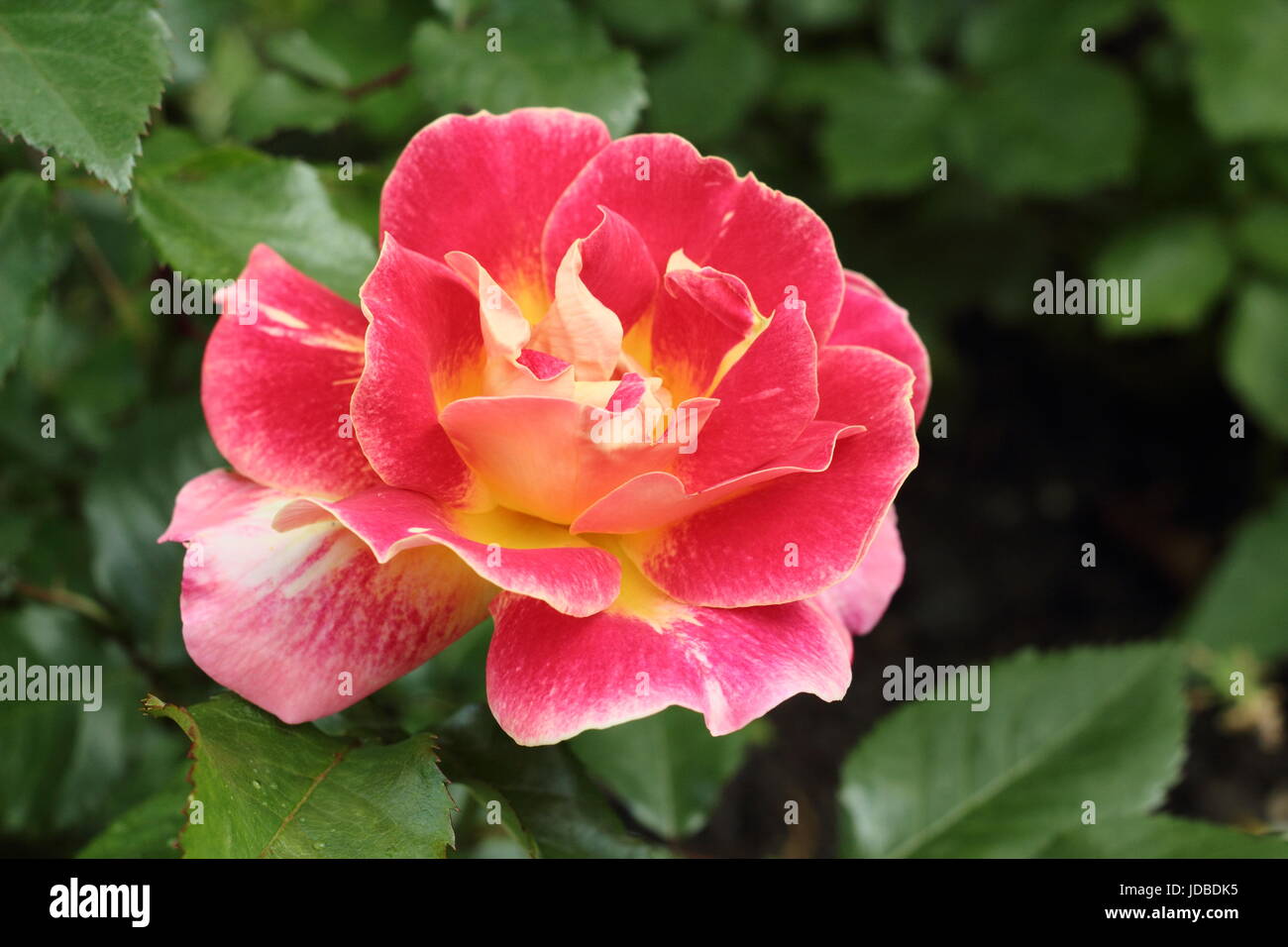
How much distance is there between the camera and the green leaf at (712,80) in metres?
1.55

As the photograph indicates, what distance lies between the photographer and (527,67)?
0.84 meters

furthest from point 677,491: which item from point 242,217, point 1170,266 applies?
point 1170,266

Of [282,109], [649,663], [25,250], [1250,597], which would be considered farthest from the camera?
[1250,597]

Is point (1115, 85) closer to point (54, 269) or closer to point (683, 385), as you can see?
point (683, 385)

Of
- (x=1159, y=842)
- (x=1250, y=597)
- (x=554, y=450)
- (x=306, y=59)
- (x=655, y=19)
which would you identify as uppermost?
(x=655, y=19)

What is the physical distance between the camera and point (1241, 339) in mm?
1803

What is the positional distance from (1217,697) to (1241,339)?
626 mm

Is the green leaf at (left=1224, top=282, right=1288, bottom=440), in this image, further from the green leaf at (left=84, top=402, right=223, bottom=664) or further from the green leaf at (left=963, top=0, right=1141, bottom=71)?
the green leaf at (left=84, top=402, right=223, bottom=664)

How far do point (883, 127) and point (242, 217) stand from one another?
118cm

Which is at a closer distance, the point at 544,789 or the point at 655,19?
the point at 544,789

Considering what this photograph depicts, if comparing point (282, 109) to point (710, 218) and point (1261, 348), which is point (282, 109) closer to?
point (710, 218)

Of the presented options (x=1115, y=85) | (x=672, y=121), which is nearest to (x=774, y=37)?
(x=672, y=121)

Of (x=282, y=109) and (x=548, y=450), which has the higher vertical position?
(x=282, y=109)

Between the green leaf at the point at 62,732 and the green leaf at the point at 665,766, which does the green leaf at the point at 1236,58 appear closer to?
the green leaf at the point at 665,766
